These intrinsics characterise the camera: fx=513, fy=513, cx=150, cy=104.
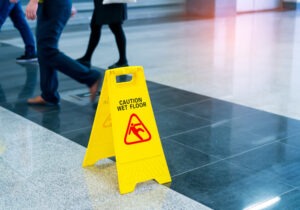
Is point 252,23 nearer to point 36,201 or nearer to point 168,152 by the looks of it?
point 168,152

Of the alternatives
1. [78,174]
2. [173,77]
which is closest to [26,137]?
[78,174]

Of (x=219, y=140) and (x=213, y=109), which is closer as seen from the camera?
(x=219, y=140)

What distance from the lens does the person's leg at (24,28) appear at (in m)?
5.77

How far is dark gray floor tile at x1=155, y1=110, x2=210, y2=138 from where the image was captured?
3475 millimetres

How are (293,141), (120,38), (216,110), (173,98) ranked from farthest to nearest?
1. (120,38)
2. (173,98)
3. (216,110)
4. (293,141)

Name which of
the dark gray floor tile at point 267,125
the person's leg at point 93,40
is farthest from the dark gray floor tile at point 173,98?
the person's leg at point 93,40

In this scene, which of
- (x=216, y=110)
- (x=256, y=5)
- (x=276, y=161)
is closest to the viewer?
(x=276, y=161)

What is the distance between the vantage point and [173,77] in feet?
16.6

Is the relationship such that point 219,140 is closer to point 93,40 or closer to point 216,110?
point 216,110

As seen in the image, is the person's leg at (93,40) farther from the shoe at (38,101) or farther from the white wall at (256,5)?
the white wall at (256,5)

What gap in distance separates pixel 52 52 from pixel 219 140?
4.73ft

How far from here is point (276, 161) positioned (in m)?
2.91

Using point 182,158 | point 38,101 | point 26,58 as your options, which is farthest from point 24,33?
point 182,158

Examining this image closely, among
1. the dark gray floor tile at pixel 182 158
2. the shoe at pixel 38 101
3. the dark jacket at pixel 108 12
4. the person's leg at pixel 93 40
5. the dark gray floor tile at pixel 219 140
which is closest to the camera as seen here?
the dark gray floor tile at pixel 182 158
